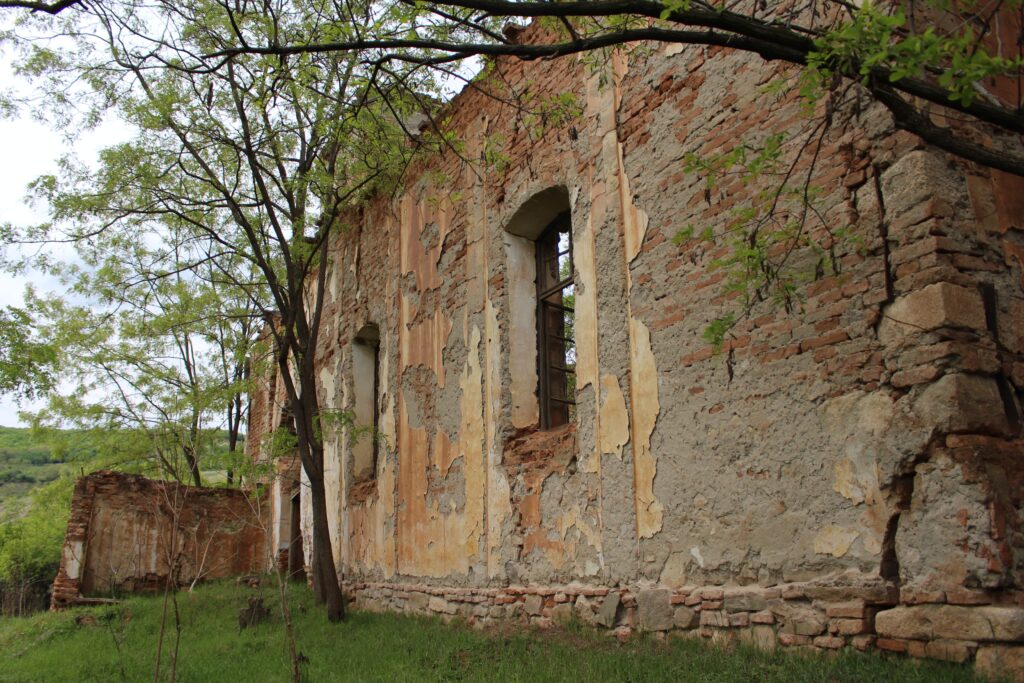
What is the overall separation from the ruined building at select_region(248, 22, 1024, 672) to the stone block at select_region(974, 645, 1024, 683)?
0.01 m

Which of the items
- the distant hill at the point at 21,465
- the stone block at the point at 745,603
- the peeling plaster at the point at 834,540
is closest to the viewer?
the peeling plaster at the point at 834,540

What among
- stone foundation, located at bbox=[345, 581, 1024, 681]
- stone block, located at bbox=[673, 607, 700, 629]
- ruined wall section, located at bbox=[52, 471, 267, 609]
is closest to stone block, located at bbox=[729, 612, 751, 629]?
stone foundation, located at bbox=[345, 581, 1024, 681]

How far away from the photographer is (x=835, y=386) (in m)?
4.52

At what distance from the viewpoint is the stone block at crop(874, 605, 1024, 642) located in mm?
3553

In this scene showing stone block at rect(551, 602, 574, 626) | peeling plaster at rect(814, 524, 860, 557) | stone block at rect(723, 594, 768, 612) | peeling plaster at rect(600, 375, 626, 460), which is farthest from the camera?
stone block at rect(551, 602, 574, 626)

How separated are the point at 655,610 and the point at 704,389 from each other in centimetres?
157

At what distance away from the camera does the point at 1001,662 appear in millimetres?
3551

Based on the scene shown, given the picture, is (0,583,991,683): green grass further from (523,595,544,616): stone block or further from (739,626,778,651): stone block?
(523,595,544,616): stone block

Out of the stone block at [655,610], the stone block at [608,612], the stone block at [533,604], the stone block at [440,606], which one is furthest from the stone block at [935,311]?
the stone block at [440,606]

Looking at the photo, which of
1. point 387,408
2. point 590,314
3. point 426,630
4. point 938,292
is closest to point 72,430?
point 387,408

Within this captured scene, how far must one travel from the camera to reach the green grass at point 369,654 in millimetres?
4219

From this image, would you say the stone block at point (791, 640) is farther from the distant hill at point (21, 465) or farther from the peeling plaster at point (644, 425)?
the distant hill at point (21, 465)

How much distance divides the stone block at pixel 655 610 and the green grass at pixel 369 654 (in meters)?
0.15

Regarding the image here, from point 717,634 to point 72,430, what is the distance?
16994 mm
